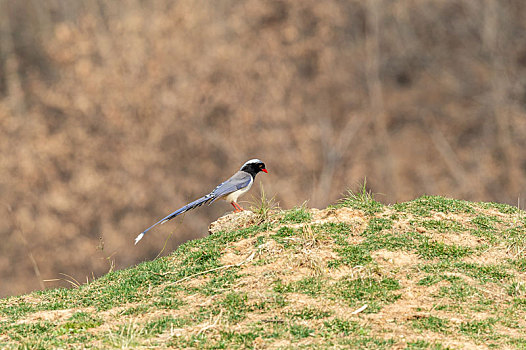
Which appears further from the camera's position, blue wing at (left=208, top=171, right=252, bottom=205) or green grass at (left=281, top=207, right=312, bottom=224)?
blue wing at (left=208, top=171, right=252, bottom=205)

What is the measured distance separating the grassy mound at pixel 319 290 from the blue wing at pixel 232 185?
1.66 ft

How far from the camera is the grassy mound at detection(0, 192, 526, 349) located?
5.56 m

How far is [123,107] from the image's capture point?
22.2 meters

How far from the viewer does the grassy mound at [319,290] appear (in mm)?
5562

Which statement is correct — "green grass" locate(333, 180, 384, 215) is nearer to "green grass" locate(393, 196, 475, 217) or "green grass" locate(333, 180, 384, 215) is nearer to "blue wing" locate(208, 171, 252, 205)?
"green grass" locate(393, 196, 475, 217)

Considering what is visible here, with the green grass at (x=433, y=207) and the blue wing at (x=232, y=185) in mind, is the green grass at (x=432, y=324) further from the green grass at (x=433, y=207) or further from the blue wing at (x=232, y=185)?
the blue wing at (x=232, y=185)

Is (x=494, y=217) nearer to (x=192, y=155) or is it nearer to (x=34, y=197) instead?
(x=192, y=155)

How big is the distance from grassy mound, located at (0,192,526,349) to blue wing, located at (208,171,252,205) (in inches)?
20.0

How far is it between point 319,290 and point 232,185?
295 centimetres

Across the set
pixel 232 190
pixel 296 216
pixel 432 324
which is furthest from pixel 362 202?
pixel 432 324

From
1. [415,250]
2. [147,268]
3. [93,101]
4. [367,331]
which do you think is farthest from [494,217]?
[93,101]

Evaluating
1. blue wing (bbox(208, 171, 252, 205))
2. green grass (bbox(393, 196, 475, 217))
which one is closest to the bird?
blue wing (bbox(208, 171, 252, 205))

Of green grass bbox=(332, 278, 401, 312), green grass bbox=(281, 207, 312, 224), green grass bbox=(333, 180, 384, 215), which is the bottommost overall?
green grass bbox=(332, 278, 401, 312)

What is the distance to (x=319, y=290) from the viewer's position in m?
6.44
